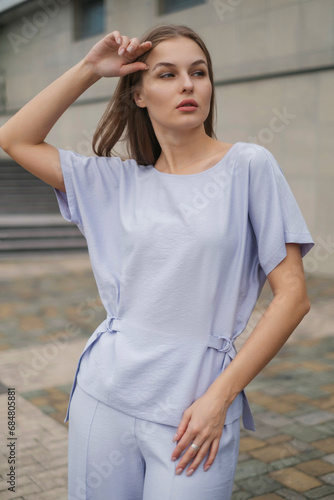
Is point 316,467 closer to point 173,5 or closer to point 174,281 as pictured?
point 174,281

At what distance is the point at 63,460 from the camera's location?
3.45m

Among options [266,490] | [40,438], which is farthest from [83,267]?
[266,490]

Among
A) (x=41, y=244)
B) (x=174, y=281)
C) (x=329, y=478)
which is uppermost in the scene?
(x=174, y=281)

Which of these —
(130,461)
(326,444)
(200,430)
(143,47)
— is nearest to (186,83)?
(143,47)

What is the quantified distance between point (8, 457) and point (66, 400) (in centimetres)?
94

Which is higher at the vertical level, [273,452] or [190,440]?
[190,440]

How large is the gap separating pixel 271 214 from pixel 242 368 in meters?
0.36

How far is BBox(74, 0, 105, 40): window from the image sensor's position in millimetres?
15258

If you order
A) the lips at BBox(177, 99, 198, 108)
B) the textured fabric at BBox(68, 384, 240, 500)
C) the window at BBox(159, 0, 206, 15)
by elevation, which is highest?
the lips at BBox(177, 99, 198, 108)

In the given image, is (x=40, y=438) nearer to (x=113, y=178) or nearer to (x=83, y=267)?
(x=113, y=178)

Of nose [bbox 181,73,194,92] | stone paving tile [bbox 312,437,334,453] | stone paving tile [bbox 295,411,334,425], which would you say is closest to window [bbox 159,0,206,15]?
stone paving tile [bbox 295,411,334,425]

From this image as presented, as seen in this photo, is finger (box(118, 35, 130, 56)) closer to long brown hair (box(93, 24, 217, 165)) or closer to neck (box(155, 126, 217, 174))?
long brown hair (box(93, 24, 217, 165))

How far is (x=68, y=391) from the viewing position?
4.51 m

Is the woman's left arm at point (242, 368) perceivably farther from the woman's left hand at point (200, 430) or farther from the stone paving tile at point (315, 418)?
the stone paving tile at point (315, 418)
